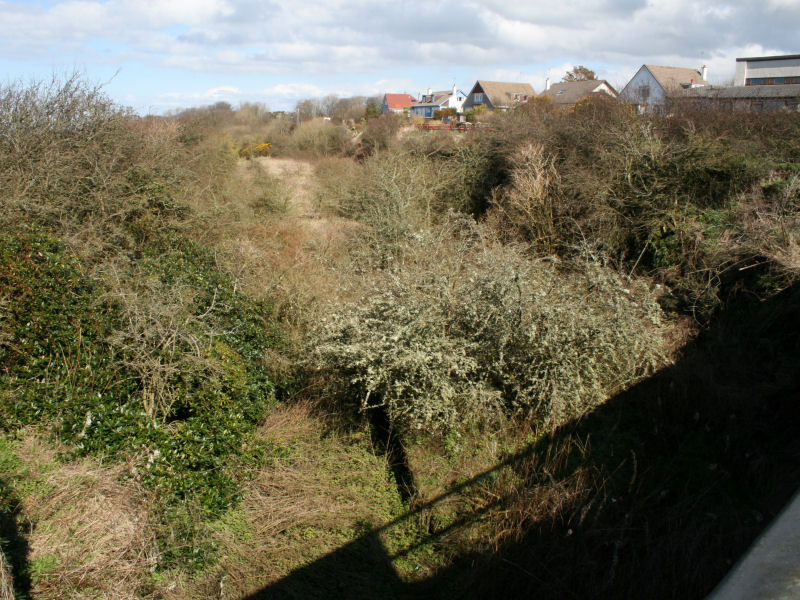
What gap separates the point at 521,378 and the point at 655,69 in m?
36.7

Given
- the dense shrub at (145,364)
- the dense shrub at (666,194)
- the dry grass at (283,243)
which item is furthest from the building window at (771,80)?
the dense shrub at (145,364)

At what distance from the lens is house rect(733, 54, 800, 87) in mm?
28328

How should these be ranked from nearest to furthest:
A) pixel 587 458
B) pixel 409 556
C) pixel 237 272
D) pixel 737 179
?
pixel 409 556 < pixel 587 458 < pixel 237 272 < pixel 737 179

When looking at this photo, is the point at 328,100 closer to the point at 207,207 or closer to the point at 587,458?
the point at 207,207

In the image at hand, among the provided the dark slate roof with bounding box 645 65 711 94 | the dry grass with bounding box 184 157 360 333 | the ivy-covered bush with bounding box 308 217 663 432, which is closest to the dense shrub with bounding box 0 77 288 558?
the dry grass with bounding box 184 157 360 333

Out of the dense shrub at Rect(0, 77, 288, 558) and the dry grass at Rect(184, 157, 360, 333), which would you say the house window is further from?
the dense shrub at Rect(0, 77, 288, 558)

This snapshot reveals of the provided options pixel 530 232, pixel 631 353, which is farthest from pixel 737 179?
pixel 631 353

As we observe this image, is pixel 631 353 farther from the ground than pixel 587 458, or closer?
farther from the ground

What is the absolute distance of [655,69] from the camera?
35.6 meters

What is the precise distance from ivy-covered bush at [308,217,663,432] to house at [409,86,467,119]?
198 feet

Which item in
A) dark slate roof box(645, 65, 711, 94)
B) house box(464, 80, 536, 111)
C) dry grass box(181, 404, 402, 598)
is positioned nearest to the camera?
dry grass box(181, 404, 402, 598)

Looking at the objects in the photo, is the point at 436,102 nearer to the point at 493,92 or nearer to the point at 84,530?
the point at 493,92

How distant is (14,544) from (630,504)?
525 centimetres

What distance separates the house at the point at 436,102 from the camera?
2554 inches
